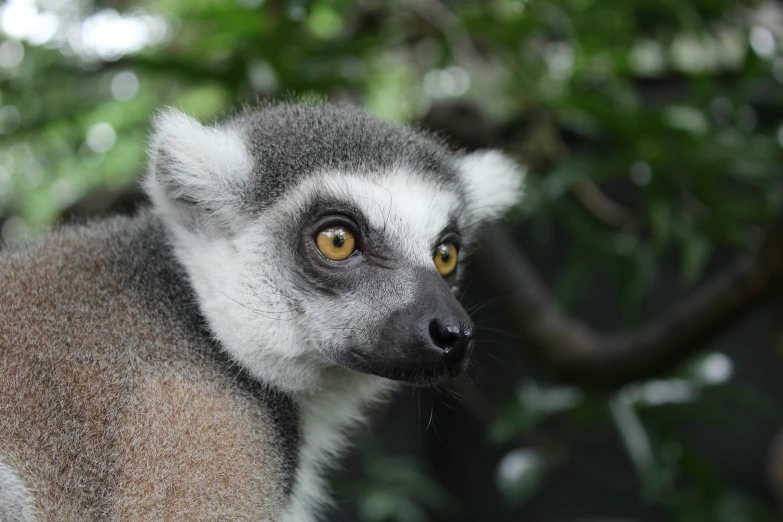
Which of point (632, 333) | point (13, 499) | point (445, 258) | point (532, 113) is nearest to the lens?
point (13, 499)

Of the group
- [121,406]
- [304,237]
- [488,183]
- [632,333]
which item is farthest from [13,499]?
[632,333]

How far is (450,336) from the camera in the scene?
1.69 metres

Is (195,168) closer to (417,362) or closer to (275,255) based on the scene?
(275,255)

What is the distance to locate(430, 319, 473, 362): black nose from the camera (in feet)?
5.53

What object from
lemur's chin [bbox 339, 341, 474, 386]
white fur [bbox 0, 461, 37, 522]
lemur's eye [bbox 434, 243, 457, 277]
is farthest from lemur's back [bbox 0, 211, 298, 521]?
lemur's eye [bbox 434, 243, 457, 277]

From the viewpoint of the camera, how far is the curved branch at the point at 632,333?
2893 mm

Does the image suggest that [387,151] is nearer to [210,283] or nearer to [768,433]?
[210,283]

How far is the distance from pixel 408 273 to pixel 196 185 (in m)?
0.68

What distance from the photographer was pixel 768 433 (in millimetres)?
5898

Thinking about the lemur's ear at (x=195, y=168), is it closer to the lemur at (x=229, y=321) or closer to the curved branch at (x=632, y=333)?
the lemur at (x=229, y=321)

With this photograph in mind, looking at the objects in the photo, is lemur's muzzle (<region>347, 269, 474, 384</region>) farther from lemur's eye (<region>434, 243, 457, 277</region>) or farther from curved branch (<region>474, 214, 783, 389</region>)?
curved branch (<region>474, 214, 783, 389</region>)

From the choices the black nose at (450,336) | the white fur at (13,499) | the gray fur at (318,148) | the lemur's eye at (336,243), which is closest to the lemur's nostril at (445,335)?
the black nose at (450,336)

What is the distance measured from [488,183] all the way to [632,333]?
1.64 metres

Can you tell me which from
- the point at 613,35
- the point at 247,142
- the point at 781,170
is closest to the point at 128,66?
the point at 247,142
